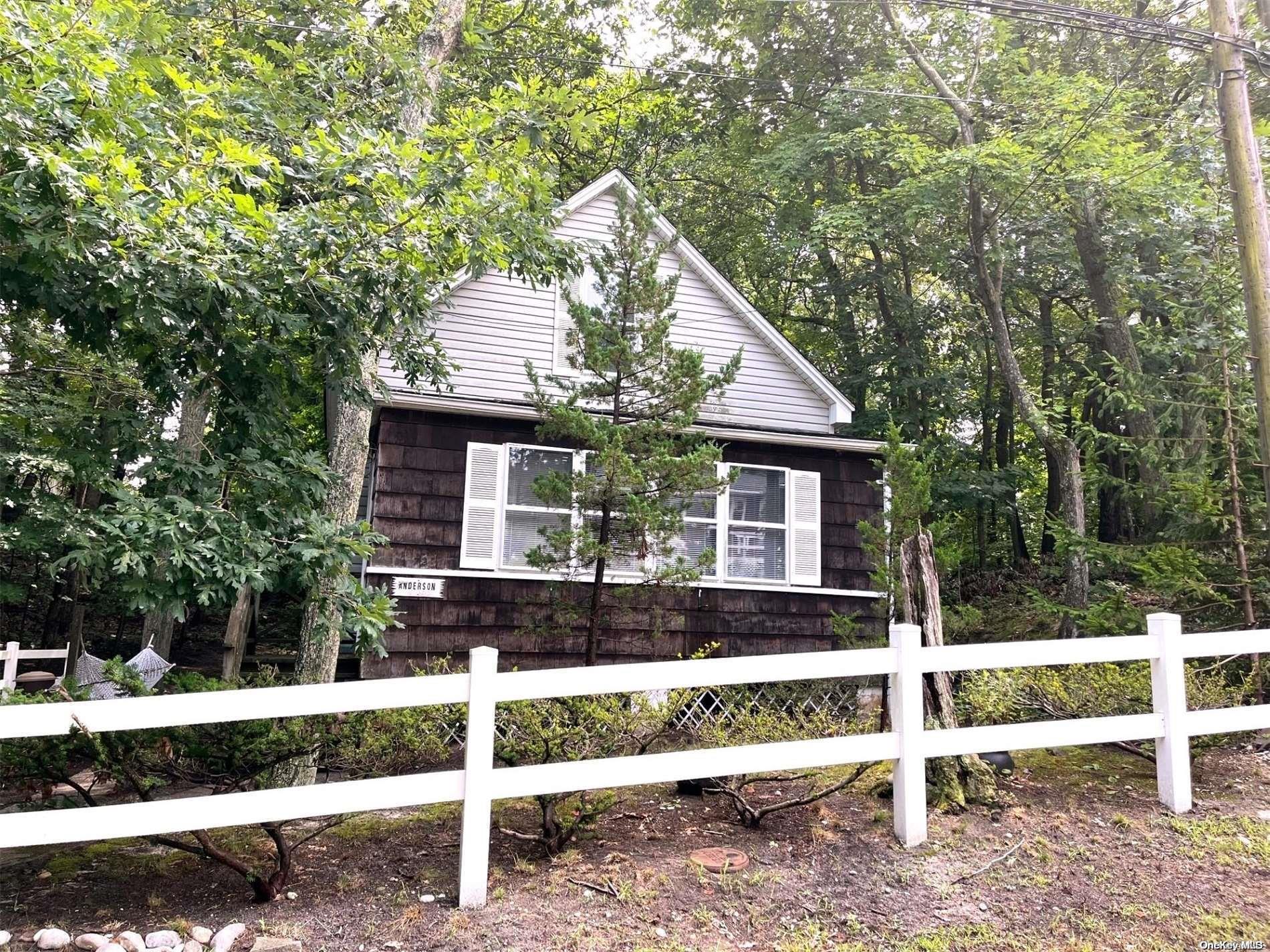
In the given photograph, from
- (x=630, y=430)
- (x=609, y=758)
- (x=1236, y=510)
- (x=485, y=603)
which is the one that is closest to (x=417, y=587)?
(x=485, y=603)

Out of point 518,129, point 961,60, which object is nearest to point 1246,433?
point 518,129

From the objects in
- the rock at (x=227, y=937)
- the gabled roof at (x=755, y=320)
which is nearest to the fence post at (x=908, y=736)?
the rock at (x=227, y=937)

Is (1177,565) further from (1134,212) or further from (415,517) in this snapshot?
(1134,212)

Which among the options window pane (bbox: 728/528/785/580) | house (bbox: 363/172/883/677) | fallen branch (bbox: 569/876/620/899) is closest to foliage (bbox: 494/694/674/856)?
fallen branch (bbox: 569/876/620/899)

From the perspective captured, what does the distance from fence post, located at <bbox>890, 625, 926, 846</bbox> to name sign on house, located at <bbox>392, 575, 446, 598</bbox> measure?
5727mm

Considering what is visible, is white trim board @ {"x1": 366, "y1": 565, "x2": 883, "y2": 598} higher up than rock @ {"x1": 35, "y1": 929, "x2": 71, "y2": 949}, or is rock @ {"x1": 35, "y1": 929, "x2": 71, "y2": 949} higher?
white trim board @ {"x1": 366, "y1": 565, "x2": 883, "y2": 598}

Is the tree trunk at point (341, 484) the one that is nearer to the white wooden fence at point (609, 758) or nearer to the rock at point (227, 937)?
the white wooden fence at point (609, 758)

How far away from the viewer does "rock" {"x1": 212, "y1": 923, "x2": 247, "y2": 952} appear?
3.27 metres

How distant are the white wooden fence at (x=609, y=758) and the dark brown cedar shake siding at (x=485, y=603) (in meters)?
4.29

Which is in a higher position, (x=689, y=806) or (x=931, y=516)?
(x=931, y=516)

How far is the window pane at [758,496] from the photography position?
400 inches

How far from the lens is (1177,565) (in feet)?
20.7

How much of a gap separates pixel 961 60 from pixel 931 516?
8858 millimetres

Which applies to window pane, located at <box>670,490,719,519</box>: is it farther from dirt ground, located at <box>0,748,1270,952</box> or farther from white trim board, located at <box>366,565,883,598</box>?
dirt ground, located at <box>0,748,1270,952</box>
